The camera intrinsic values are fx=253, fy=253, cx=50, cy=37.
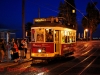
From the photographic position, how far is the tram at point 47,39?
2036cm

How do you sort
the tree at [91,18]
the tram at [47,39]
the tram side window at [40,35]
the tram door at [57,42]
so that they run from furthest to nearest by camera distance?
1. the tree at [91,18]
2. the tram door at [57,42]
3. the tram side window at [40,35]
4. the tram at [47,39]

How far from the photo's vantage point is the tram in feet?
66.8

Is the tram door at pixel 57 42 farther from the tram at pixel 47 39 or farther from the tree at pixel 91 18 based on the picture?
the tree at pixel 91 18

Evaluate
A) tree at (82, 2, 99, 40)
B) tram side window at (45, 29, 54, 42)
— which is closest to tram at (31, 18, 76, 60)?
tram side window at (45, 29, 54, 42)

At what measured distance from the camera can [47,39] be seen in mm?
20766

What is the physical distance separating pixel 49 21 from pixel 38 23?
1.09 metres

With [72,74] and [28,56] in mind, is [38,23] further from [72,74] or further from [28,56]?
[72,74]

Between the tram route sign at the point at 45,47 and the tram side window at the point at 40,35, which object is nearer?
the tram route sign at the point at 45,47

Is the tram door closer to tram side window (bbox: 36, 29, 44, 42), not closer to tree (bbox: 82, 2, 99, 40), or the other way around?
tram side window (bbox: 36, 29, 44, 42)

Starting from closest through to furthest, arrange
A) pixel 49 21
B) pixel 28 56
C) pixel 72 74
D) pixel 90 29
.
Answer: pixel 72 74
pixel 49 21
pixel 28 56
pixel 90 29

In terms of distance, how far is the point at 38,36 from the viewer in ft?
68.5

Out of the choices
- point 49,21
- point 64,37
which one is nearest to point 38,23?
point 49,21

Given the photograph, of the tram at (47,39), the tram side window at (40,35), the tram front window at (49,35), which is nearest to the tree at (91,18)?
the tram at (47,39)

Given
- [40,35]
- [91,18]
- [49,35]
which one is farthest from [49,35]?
[91,18]
